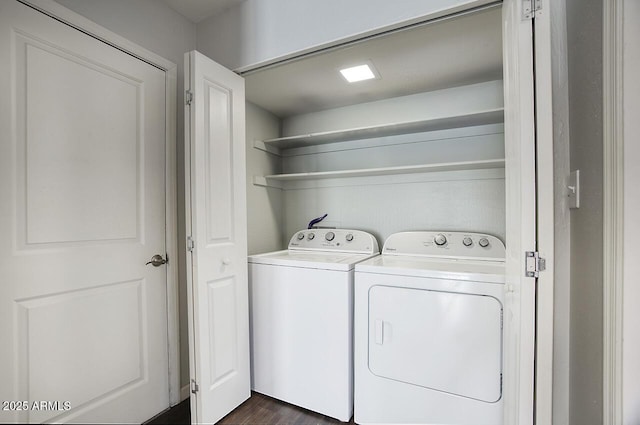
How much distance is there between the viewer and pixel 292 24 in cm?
157

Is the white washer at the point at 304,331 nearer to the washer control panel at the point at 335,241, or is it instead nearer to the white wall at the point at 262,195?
the washer control panel at the point at 335,241

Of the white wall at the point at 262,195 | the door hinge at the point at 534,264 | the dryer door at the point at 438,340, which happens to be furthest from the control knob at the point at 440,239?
the white wall at the point at 262,195

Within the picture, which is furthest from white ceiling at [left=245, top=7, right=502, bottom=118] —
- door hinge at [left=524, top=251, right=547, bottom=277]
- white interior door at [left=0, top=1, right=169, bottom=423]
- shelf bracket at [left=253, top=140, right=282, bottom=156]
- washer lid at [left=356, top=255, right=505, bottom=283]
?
washer lid at [left=356, top=255, right=505, bottom=283]

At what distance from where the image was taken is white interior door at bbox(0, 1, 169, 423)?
1162mm

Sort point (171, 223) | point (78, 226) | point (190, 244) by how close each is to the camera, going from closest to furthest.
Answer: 1. point (78, 226)
2. point (190, 244)
3. point (171, 223)

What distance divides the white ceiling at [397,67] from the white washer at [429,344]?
1.26 m

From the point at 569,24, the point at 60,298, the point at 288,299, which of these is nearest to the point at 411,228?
the point at 288,299

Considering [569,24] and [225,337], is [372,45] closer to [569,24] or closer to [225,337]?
[569,24]

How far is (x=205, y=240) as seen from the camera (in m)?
1.54

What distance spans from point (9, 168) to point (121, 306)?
0.81 meters

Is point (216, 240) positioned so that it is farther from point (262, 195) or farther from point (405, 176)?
point (405, 176)

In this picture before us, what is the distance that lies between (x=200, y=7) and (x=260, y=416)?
8.43ft

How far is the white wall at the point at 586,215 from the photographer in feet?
2.69

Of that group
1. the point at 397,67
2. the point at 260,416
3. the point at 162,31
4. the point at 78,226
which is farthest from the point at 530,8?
the point at 260,416
